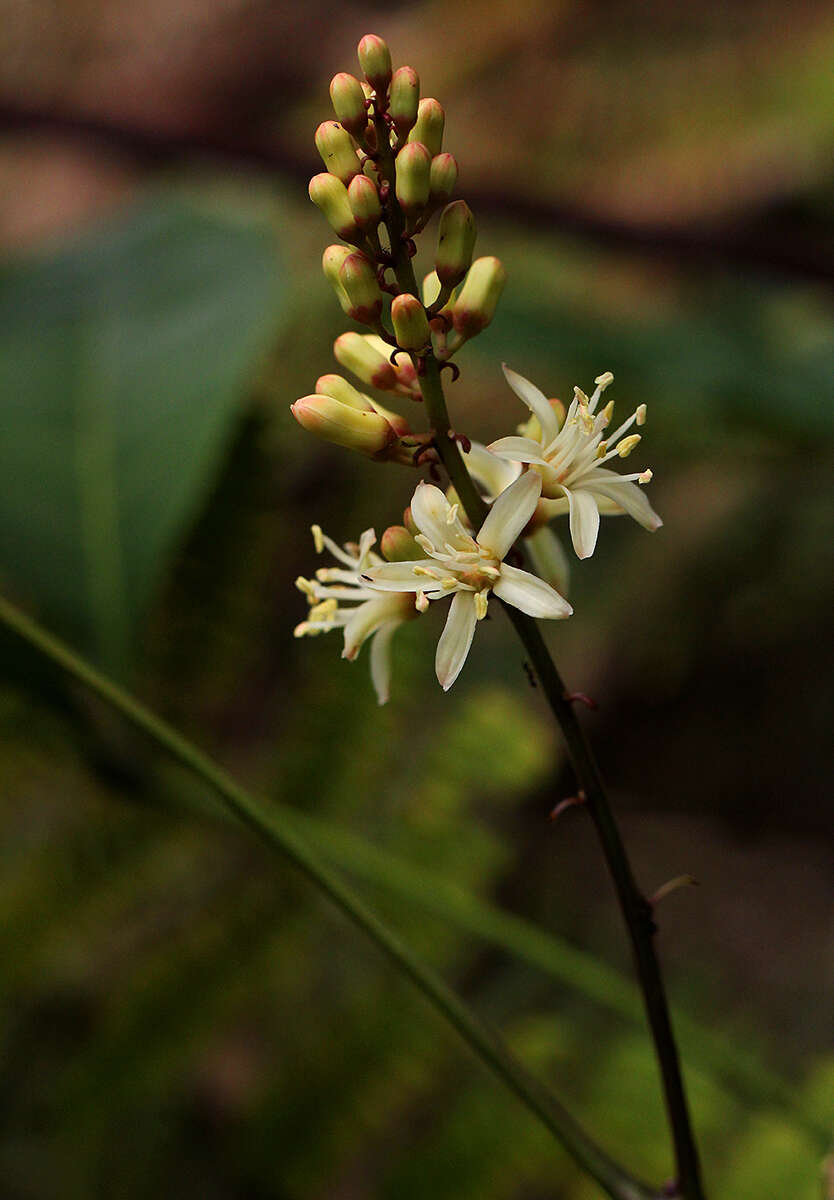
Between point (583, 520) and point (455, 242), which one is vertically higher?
point (455, 242)

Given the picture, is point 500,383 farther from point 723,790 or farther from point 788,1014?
point 788,1014

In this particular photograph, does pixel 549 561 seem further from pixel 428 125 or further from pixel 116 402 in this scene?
pixel 116 402

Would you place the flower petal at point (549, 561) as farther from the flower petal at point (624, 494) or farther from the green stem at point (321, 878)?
the green stem at point (321, 878)

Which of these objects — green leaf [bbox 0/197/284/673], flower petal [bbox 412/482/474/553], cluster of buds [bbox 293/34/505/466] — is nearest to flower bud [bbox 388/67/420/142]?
cluster of buds [bbox 293/34/505/466]

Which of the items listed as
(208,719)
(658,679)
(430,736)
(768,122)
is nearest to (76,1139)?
(208,719)

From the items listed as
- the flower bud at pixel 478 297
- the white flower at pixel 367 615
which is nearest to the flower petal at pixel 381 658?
the white flower at pixel 367 615

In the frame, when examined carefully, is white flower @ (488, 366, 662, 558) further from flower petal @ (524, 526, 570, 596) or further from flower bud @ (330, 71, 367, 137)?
flower bud @ (330, 71, 367, 137)

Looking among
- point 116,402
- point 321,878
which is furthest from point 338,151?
point 116,402
